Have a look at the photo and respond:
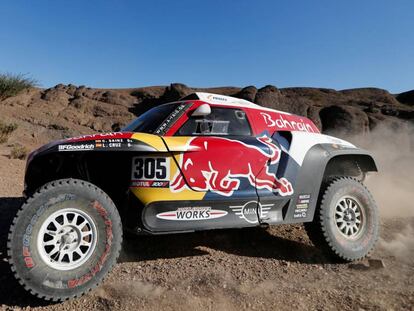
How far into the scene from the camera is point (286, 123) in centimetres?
438

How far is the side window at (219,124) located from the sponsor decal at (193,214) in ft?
2.57

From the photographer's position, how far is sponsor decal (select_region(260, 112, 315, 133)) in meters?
4.23

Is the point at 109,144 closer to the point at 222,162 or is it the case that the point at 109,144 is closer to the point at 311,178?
the point at 222,162

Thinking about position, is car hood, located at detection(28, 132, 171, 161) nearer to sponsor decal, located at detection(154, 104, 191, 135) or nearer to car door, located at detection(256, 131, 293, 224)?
sponsor decal, located at detection(154, 104, 191, 135)

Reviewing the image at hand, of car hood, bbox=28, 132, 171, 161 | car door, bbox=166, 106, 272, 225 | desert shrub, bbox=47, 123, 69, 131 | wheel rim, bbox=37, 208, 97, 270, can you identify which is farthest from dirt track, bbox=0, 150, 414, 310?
desert shrub, bbox=47, 123, 69, 131

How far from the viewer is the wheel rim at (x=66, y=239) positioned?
290cm

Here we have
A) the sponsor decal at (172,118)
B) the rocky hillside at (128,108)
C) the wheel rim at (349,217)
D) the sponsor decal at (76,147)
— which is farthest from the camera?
the rocky hillside at (128,108)

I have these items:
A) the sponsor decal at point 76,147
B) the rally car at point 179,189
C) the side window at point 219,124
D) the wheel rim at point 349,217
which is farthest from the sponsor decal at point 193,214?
the wheel rim at point 349,217

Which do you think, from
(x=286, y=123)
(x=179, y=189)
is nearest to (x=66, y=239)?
(x=179, y=189)

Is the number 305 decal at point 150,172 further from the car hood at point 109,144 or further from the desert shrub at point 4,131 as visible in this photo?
the desert shrub at point 4,131

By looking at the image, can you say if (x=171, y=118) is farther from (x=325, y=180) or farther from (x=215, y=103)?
(x=325, y=180)

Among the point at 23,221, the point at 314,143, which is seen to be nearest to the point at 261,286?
the point at 314,143

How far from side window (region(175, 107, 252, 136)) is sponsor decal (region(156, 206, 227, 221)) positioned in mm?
783

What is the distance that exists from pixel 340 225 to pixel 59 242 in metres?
3.17
